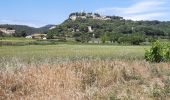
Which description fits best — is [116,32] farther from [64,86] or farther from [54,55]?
[64,86]

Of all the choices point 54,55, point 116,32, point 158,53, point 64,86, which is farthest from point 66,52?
point 116,32

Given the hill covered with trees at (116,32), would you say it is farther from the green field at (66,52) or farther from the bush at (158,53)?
the bush at (158,53)

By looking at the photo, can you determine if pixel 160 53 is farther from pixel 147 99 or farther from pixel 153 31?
pixel 153 31

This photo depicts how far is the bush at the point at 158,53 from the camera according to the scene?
98.8 feet

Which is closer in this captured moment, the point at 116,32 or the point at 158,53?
the point at 158,53

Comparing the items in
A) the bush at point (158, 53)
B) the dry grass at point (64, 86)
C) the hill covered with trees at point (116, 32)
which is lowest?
the hill covered with trees at point (116, 32)

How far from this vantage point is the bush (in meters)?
30.1

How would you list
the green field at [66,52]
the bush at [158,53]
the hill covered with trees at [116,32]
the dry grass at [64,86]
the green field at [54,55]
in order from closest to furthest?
the dry grass at [64,86]
the green field at [54,55]
the bush at [158,53]
the green field at [66,52]
the hill covered with trees at [116,32]

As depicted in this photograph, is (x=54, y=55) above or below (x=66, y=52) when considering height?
above

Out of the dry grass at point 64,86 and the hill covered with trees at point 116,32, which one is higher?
the dry grass at point 64,86

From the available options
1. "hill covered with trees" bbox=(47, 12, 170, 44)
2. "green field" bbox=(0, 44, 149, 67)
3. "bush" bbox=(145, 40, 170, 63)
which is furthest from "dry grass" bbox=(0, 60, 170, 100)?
"hill covered with trees" bbox=(47, 12, 170, 44)

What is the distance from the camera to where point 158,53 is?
30.2m

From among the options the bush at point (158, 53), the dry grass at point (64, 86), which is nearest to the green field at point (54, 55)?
the dry grass at point (64, 86)

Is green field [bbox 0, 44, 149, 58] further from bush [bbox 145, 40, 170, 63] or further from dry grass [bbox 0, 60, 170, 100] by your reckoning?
dry grass [bbox 0, 60, 170, 100]
